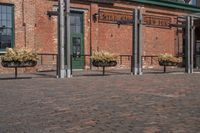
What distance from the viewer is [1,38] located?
22203 mm

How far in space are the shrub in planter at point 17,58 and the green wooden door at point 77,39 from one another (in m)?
9.02

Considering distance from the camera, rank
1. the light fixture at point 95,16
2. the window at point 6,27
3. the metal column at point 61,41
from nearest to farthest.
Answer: the metal column at point 61,41 → the window at point 6,27 → the light fixture at point 95,16

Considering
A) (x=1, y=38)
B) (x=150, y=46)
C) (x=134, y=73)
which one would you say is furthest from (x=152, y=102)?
(x=150, y=46)

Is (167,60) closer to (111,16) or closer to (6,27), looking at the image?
(111,16)

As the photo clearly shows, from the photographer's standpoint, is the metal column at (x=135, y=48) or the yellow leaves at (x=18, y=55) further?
the metal column at (x=135, y=48)

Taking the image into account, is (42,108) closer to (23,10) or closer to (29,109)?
(29,109)

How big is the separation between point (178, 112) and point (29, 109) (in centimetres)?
300

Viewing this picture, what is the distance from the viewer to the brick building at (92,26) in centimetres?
2259

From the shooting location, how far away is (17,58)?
16.9 metres

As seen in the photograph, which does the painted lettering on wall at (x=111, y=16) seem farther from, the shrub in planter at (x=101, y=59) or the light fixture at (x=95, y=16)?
the shrub in planter at (x=101, y=59)

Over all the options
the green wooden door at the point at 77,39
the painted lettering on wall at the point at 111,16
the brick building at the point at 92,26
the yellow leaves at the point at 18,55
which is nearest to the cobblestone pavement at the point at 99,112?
the yellow leaves at the point at 18,55

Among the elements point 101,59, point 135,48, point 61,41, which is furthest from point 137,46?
point 61,41

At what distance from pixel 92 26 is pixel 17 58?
35.2 ft

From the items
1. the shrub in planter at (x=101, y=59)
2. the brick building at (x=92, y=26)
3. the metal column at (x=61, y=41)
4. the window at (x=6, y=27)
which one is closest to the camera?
the metal column at (x=61, y=41)
